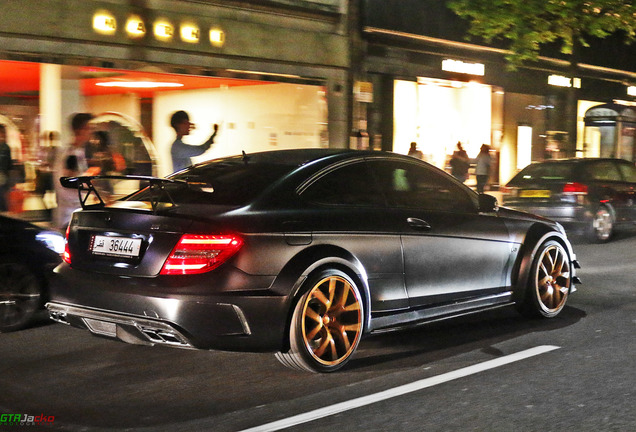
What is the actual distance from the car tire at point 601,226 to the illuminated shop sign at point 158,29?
7.35m

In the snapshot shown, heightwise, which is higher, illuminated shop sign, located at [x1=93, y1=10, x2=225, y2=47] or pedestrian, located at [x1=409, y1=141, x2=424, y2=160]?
illuminated shop sign, located at [x1=93, y1=10, x2=225, y2=47]

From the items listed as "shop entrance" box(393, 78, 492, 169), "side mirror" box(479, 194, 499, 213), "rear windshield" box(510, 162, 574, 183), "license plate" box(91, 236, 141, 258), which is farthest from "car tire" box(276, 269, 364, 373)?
"shop entrance" box(393, 78, 492, 169)

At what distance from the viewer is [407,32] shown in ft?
73.2

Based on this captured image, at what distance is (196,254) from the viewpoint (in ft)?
19.2

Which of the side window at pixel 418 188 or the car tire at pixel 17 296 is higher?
the side window at pixel 418 188

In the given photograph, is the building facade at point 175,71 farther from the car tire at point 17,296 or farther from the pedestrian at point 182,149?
the car tire at point 17,296

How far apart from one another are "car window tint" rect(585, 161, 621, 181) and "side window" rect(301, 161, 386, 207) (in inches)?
411

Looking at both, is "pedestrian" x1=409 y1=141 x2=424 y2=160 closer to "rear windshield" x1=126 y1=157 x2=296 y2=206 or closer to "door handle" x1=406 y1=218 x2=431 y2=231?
"door handle" x1=406 y1=218 x2=431 y2=231

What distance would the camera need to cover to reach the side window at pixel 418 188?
7.07 metres

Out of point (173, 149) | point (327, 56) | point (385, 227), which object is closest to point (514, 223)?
point (385, 227)

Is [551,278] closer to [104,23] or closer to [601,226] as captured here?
[601,226]

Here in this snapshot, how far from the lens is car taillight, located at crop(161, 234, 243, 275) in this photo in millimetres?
5844

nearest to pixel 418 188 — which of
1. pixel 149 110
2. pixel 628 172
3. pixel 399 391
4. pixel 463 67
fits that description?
pixel 399 391

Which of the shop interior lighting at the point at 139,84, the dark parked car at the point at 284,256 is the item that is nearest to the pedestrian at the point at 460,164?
the shop interior lighting at the point at 139,84
